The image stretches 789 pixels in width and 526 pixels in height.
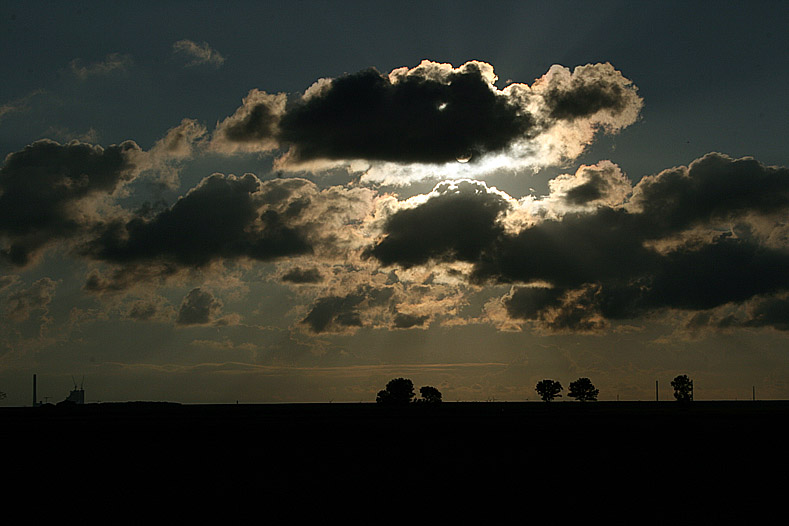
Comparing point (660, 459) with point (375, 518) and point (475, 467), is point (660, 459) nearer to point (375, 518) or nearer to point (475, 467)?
point (475, 467)

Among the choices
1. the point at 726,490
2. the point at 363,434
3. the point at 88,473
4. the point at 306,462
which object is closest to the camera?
the point at 726,490

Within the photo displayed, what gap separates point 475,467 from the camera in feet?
183

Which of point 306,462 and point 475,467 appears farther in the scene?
point 306,462

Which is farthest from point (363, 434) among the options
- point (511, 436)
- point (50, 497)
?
point (50, 497)

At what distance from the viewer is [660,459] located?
61.1m

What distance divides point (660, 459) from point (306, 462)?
27662mm

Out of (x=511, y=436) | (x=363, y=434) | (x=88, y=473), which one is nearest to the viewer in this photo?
(x=88, y=473)

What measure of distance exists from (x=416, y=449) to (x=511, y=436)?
69.3 feet

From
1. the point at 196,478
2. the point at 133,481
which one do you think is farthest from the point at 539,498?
the point at 133,481

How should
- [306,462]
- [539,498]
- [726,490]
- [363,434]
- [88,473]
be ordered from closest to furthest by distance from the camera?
[539,498]
[726,490]
[88,473]
[306,462]
[363,434]

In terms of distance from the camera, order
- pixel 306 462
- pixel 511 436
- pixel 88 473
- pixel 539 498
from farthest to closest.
Result: pixel 511 436 < pixel 306 462 < pixel 88 473 < pixel 539 498

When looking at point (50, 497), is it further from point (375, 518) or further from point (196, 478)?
point (375, 518)

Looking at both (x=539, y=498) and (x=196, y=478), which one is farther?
(x=196, y=478)

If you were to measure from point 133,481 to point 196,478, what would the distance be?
3.96m
